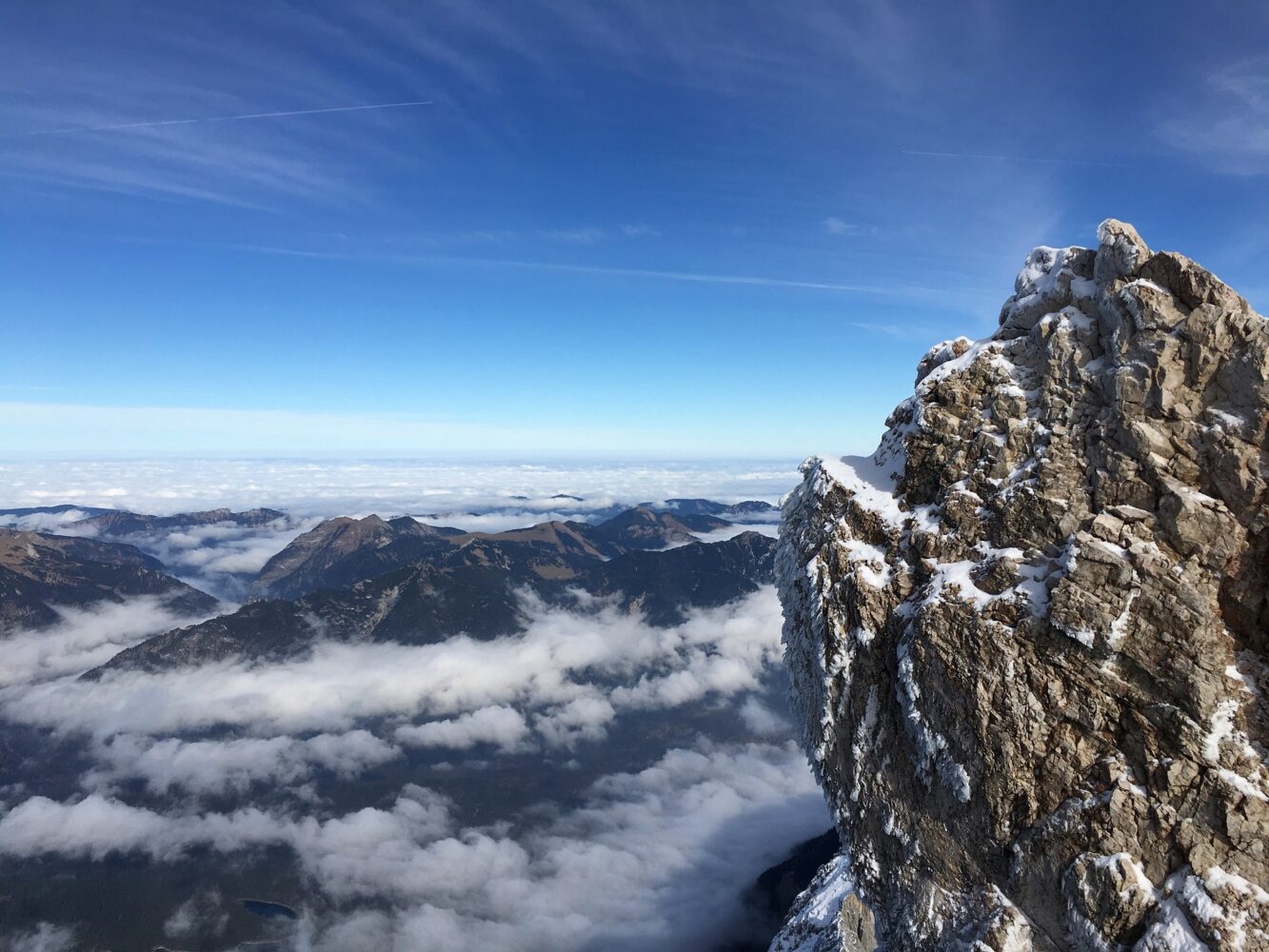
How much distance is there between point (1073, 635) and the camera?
73.0ft

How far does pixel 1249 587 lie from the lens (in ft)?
71.2

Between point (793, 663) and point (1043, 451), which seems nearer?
point (1043, 451)

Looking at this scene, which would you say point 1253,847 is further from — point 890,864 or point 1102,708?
point 890,864

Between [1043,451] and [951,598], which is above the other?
[1043,451]

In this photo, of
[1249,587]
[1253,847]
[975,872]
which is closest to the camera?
[1253,847]

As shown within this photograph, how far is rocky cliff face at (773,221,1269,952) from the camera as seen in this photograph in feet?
67.8

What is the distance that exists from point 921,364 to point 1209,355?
11857 mm

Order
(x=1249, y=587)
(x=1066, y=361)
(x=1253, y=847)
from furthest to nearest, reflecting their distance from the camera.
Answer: (x=1066, y=361), (x=1249, y=587), (x=1253, y=847)

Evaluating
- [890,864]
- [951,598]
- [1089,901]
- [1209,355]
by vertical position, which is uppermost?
[1209,355]

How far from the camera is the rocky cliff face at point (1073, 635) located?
2066cm

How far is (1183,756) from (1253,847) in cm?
274

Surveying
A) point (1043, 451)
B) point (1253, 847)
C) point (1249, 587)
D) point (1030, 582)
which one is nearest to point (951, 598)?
point (1030, 582)

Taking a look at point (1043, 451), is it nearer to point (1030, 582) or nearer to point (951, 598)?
point (1030, 582)

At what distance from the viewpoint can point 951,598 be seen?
963 inches
